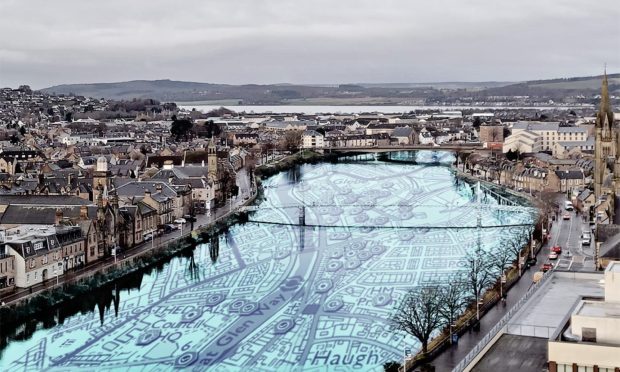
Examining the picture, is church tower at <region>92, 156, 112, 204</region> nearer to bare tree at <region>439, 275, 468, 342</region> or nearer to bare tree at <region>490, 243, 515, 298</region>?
bare tree at <region>490, 243, 515, 298</region>

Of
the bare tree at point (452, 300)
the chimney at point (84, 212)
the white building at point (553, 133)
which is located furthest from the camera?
the white building at point (553, 133)

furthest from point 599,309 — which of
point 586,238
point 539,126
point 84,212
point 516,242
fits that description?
point 539,126

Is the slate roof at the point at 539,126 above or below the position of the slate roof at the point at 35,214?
below

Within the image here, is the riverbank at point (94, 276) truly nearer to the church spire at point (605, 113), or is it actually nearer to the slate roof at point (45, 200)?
the slate roof at point (45, 200)

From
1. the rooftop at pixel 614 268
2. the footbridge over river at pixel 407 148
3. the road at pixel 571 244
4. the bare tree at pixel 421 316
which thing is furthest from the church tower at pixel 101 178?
the footbridge over river at pixel 407 148

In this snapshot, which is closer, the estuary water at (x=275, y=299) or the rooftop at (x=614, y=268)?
the rooftop at (x=614, y=268)

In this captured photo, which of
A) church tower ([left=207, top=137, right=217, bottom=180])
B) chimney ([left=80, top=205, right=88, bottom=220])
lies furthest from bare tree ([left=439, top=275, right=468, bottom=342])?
church tower ([left=207, top=137, right=217, bottom=180])
